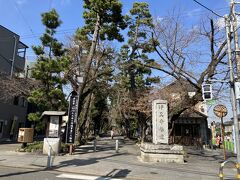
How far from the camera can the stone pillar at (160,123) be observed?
1499 centimetres

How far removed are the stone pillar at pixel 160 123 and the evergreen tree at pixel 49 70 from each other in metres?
6.24

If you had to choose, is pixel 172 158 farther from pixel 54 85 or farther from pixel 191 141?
pixel 191 141

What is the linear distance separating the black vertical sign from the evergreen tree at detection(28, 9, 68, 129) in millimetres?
1786

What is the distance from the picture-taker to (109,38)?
20703 mm

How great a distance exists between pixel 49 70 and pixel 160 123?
773cm

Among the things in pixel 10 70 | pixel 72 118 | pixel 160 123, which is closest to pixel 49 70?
pixel 72 118

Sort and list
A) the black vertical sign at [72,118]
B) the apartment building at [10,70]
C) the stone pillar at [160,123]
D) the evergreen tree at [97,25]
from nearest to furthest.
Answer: the black vertical sign at [72,118] → the stone pillar at [160,123] → the evergreen tree at [97,25] → the apartment building at [10,70]


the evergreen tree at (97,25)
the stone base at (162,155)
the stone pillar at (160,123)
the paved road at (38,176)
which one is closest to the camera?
the paved road at (38,176)

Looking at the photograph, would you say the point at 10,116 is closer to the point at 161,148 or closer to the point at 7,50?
the point at 7,50

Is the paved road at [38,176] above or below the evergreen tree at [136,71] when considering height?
below

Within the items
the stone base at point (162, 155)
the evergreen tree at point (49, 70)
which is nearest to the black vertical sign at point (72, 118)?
the evergreen tree at point (49, 70)

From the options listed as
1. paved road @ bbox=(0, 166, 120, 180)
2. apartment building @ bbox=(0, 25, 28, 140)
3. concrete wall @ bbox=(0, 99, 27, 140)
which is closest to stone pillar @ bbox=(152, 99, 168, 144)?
paved road @ bbox=(0, 166, 120, 180)

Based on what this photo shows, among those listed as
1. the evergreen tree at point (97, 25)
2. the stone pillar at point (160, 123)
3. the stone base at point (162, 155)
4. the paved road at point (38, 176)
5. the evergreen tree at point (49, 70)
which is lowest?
the paved road at point (38, 176)

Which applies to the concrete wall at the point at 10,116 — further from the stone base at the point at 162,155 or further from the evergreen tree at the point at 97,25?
the stone base at the point at 162,155
